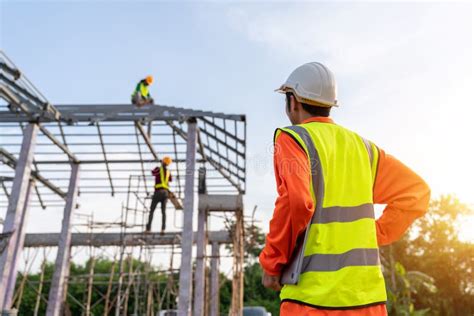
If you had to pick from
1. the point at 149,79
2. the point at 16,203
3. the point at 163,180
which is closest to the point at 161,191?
the point at 163,180

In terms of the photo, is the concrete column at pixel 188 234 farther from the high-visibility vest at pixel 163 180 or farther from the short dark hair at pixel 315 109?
the short dark hair at pixel 315 109

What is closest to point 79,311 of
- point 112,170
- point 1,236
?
point 112,170

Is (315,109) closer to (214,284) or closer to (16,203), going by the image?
(16,203)

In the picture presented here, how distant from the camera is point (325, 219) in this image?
1869 mm

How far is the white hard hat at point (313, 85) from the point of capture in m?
2.22

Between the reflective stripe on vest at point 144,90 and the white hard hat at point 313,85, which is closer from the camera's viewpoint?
the white hard hat at point 313,85

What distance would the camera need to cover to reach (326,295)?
173 cm

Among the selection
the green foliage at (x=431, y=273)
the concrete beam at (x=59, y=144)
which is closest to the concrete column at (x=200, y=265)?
the concrete beam at (x=59, y=144)

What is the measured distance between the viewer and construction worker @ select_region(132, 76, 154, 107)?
42.7ft

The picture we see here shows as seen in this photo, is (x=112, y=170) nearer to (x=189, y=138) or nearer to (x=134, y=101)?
(x=134, y=101)

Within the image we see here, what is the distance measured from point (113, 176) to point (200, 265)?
534cm

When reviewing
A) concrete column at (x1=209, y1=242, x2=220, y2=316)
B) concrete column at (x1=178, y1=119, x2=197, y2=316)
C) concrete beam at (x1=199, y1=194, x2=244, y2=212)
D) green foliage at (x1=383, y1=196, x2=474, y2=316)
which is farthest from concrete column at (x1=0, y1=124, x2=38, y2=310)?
green foliage at (x1=383, y1=196, x2=474, y2=316)

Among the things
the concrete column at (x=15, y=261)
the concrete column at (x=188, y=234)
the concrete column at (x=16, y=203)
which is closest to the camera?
the concrete column at (x=188, y=234)

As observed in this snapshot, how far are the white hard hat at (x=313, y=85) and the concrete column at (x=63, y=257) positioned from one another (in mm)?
13631
